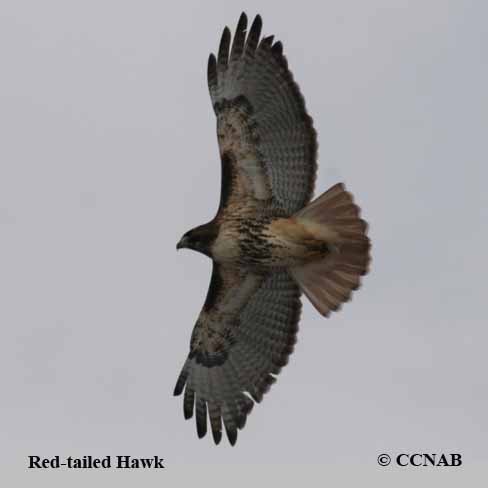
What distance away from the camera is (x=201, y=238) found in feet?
48.0

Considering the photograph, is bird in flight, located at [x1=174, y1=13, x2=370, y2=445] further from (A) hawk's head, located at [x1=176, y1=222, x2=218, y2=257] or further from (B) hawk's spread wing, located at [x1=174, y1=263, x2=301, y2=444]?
(B) hawk's spread wing, located at [x1=174, y1=263, x2=301, y2=444]

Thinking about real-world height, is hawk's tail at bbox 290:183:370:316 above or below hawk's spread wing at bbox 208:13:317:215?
below

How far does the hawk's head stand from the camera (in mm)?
14578

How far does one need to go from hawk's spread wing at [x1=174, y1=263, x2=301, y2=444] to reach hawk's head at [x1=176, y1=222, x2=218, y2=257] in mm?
458

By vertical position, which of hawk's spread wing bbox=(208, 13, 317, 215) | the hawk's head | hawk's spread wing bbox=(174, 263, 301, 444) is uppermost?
hawk's spread wing bbox=(208, 13, 317, 215)

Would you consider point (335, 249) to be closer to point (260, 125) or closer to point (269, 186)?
point (269, 186)

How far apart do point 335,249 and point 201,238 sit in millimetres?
1417

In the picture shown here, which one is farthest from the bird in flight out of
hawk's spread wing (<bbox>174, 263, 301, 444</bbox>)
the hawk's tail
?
hawk's spread wing (<bbox>174, 263, 301, 444</bbox>)

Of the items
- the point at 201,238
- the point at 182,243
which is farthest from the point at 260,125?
the point at 182,243

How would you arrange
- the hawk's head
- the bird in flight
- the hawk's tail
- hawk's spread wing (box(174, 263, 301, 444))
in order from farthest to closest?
hawk's spread wing (box(174, 263, 301, 444))
the hawk's head
the bird in flight
the hawk's tail

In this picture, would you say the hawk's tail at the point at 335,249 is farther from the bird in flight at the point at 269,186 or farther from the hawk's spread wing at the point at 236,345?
the hawk's spread wing at the point at 236,345

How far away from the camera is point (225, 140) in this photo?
47.7 feet

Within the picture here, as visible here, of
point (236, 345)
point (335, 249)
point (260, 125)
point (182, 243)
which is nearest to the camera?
point (335, 249)

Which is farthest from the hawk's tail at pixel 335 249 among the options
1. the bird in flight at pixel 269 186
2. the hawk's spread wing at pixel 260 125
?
the hawk's spread wing at pixel 260 125
